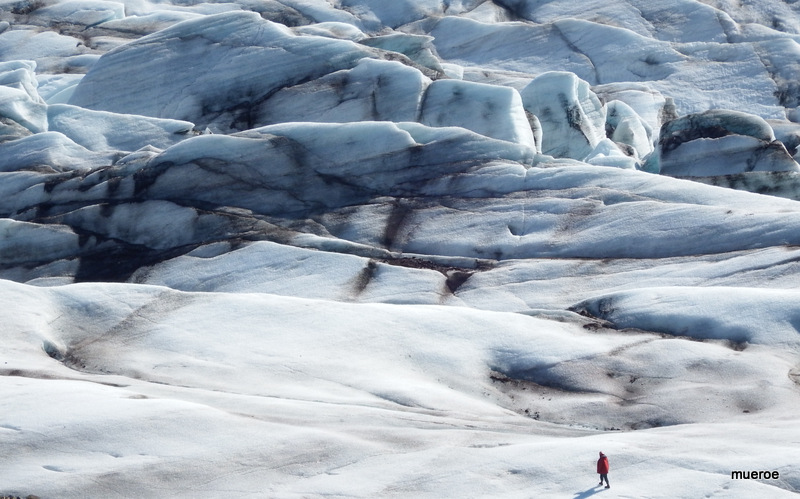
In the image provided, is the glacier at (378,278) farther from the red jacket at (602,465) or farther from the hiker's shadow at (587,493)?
the red jacket at (602,465)

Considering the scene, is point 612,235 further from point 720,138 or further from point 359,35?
point 359,35

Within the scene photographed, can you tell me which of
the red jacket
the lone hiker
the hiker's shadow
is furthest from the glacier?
the red jacket

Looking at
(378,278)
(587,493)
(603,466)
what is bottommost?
(378,278)
